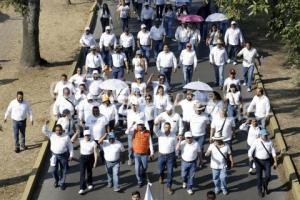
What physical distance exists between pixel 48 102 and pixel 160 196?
23.9ft

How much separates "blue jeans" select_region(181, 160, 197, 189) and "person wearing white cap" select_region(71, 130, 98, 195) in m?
1.99

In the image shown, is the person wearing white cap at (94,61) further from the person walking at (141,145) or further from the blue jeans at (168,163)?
the blue jeans at (168,163)

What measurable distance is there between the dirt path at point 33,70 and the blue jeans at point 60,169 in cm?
91

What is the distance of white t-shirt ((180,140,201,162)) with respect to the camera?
583 inches

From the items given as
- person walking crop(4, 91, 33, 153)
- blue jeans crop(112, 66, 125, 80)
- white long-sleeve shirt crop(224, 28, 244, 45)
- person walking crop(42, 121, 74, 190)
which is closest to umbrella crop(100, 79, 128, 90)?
person walking crop(4, 91, 33, 153)

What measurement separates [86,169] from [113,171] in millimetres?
637

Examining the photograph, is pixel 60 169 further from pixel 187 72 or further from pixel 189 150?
pixel 187 72

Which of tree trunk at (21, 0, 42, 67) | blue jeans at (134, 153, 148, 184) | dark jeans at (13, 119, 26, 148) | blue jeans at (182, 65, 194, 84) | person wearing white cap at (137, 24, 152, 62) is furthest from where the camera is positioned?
tree trunk at (21, 0, 42, 67)

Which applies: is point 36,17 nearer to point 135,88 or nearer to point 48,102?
point 48,102

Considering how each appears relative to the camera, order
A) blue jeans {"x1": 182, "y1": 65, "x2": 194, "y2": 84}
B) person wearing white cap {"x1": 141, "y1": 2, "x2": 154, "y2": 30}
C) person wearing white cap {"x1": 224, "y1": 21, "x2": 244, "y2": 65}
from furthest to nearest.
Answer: person wearing white cap {"x1": 141, "y1": 2, "x2": 154, "y2": 30} → person wearing white cap {"x1": 224, "y1": 21, "x2": 244, "y2": 65} → blue jeans {"x1": 182, "y1": 65, "x2": 194, "y2": 84}

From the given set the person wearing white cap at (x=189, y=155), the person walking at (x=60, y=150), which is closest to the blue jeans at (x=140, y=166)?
the person wearing white cap at (x=189, y=155)

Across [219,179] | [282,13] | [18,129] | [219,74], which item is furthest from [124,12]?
[219,179]

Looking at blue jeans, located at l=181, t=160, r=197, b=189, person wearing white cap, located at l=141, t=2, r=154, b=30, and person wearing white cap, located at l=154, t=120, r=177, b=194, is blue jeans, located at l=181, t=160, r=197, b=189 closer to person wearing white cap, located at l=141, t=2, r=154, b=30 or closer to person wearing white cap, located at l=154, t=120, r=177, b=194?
person wearing white cap, located at l=154, t=120, r=177, b=194

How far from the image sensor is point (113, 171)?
1531 centimetres
